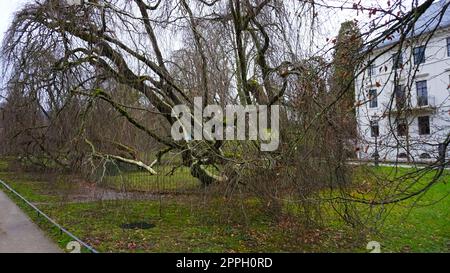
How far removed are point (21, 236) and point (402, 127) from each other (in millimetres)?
7557

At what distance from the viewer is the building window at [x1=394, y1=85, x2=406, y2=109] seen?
14.9 feet

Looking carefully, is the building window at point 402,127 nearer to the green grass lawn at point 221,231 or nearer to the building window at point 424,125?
the green grass lawn at point 221,231

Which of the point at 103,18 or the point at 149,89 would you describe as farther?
the point at 149,89

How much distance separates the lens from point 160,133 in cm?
1189

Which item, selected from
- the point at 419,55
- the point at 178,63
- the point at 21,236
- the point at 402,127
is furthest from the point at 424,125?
the point at 21,236

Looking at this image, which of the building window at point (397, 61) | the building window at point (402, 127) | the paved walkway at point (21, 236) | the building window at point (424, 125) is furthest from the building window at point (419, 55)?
the paved walkway at point (21, 236)

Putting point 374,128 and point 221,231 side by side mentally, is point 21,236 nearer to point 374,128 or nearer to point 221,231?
point 221,231

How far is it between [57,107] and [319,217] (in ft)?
22.9

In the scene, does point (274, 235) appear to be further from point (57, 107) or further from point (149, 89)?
point (57, 107)

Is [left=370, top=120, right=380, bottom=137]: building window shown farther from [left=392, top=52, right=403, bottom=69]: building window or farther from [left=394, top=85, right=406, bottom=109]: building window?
[left=392, top=52, right=403, bottom=69]: building window

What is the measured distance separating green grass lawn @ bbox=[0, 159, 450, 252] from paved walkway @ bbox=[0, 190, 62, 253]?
0.25m

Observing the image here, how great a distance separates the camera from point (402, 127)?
464cm

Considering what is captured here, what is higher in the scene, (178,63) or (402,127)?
(178,63)

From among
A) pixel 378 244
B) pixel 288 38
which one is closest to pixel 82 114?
pixel 288 38
